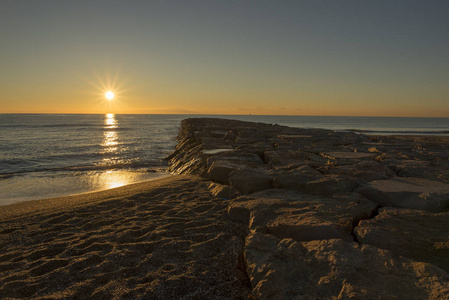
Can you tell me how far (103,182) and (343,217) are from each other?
6963 mm

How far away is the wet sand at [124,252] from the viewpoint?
2.05m

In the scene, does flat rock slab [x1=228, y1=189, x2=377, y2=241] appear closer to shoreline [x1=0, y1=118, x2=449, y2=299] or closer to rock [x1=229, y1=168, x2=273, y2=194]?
shoreline [x1=0, y1=118, x2=449, y2=299]

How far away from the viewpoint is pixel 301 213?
286 cm

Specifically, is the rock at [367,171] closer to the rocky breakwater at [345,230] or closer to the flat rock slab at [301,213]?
the rocky breakwater at [345,230]

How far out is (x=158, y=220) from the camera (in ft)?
11.0

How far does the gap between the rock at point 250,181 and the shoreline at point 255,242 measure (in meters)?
0.02

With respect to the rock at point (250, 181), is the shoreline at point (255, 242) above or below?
below

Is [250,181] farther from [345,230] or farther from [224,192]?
[345,230]

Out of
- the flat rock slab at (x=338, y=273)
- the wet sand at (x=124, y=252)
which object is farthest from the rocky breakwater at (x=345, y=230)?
the wet sand at (x=124, y=252)

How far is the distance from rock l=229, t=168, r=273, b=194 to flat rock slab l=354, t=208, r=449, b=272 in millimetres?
1618

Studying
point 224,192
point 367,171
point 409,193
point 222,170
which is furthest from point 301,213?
point 222,170

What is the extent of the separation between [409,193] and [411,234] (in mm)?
919

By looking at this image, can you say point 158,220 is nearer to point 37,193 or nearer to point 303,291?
point 303,291

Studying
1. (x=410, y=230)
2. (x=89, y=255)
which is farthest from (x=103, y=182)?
(x=410, y=230)
